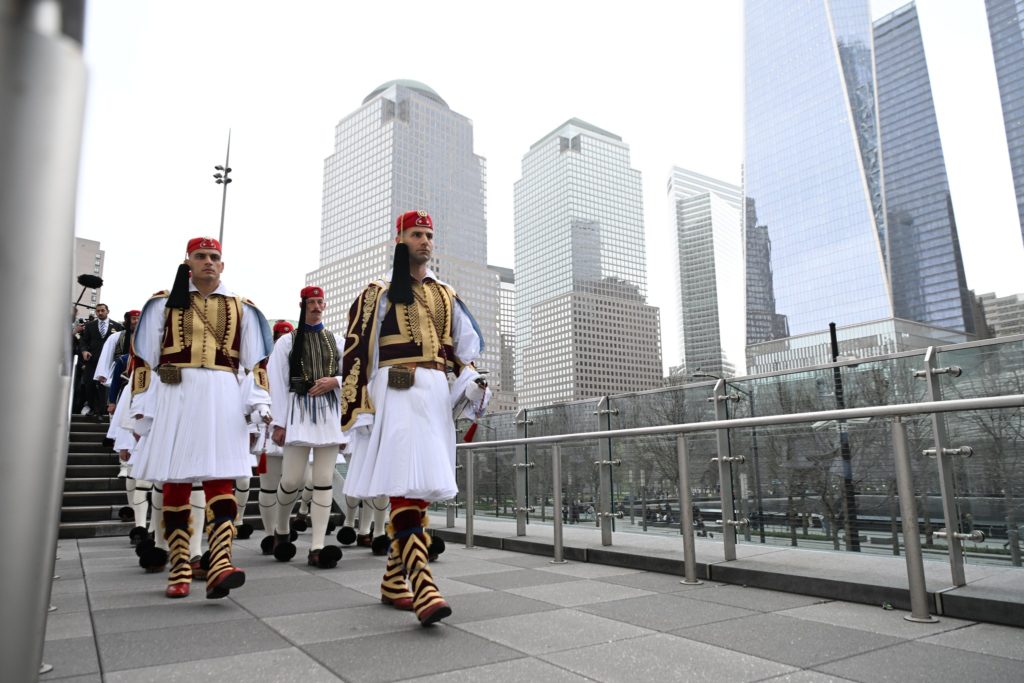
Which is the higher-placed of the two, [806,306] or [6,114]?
[806,306]

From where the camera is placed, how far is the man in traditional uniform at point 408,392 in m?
3.76

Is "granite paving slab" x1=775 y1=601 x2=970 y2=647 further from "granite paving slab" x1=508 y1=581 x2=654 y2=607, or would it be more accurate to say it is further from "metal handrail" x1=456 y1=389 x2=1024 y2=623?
"granite paving slab" x1=508 y1=581 x2=654 y2=607

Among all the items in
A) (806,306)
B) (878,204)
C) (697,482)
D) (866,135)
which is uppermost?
(866,135)

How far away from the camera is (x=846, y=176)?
140625mm

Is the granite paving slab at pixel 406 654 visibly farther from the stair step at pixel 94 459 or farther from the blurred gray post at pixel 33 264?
the stair step at pixel 94 459

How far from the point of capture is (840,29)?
156 m

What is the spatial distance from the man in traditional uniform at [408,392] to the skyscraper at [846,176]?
135 m

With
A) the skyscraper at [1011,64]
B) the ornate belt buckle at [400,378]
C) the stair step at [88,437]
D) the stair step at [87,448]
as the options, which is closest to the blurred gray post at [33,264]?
the ornate belt buckle at [400,378]

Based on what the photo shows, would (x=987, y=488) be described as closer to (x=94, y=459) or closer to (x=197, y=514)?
(x=197, y=514)

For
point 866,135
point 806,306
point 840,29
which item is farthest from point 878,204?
point 840,29

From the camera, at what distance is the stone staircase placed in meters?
8.66

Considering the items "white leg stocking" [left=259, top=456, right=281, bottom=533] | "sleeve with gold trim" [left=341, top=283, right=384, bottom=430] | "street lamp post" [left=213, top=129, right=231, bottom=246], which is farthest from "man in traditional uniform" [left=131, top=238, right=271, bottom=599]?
"street lamp post" [left=213, top=129, right=231, bottom=246]

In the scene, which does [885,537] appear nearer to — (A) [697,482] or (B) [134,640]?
(A) [697,482]

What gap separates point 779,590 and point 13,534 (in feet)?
15.1
